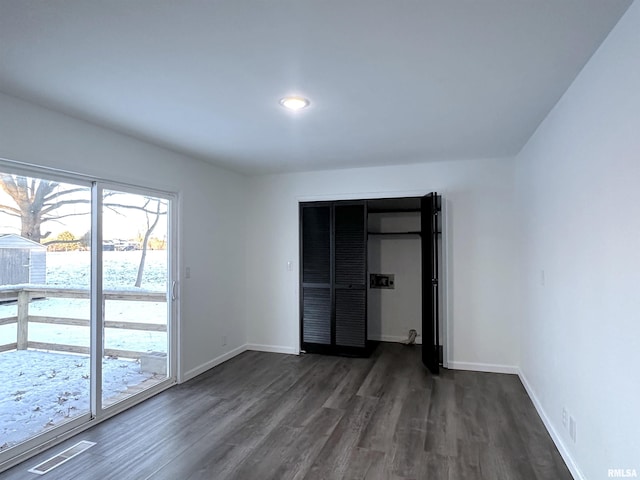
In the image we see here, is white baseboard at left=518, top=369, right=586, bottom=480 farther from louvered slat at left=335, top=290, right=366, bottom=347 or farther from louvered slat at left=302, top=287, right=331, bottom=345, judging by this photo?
louvered slat at left=302, top=287, right=331, bottom=345

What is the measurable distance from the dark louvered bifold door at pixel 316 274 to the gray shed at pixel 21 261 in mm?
2968

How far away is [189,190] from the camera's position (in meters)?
4.18

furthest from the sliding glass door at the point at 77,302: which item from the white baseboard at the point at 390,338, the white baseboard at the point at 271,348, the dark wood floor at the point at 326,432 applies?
the white baseboard at the point at 390,338

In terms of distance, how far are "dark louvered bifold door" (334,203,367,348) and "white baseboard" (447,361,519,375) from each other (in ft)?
3.66

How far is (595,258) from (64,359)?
12.2 feet

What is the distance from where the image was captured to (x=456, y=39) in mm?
1814

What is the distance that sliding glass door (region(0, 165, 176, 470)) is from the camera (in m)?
2.60

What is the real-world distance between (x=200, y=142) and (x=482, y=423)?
3.52m

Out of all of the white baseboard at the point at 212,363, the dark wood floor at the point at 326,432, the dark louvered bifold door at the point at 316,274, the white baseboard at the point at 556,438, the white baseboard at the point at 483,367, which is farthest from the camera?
the dark louvered bifold door at the point at 316,274

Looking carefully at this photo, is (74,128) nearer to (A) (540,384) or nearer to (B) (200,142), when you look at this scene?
(B) (200,142)

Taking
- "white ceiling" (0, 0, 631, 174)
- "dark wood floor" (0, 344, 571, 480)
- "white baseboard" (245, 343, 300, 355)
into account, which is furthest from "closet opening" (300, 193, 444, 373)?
"white ceiling" (0, 0, 631, 174)

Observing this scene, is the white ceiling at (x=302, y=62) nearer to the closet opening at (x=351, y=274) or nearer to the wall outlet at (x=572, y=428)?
the closet opening at (x=351, y=274)

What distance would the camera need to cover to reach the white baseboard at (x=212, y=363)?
4.11 metres

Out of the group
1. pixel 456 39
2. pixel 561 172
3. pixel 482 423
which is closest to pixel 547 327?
pixel 482 423
